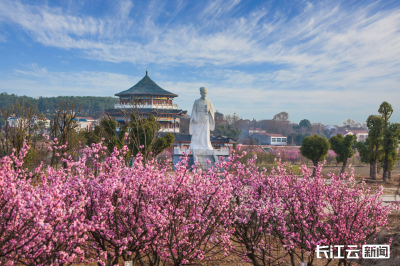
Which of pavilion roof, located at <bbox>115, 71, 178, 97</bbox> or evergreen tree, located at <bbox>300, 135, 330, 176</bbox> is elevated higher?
pavilion roof, located at <bbox>115, 71, 178, 97</bbox>

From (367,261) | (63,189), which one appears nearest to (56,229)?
(63,189)

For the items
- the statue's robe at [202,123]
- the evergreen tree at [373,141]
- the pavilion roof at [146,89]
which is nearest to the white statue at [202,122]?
the statue's robe at [202,123]

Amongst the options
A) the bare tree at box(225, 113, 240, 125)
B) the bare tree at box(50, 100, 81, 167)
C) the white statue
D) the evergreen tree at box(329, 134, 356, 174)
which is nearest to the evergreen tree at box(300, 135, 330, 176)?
the evergreen tree at box(329, 134, 356, 174)

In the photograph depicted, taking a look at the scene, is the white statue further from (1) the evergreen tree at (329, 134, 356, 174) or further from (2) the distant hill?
(2) the distant hill

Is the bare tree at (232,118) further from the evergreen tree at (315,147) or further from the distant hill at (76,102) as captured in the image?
the evergreen tree at (315,147)

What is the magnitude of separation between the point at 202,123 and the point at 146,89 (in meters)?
28.1

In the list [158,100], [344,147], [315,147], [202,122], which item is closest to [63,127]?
[202,122]

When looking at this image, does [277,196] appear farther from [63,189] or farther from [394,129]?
[394,129]

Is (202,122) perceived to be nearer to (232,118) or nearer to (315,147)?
(315,147)

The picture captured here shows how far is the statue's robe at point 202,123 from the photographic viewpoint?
15820mm

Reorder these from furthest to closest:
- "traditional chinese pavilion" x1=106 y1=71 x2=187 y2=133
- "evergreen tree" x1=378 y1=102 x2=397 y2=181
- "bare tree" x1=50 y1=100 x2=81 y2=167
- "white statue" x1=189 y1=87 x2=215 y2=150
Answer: "traditional chinese pavilion" x1=106 y1=71 x2=187 y2=133 → "evergreen tree" x1=378 y1=102 x2=397 y2=181 → "white statue" x1=189 y1=87 x2=215 y2=150 → "bare tree" x1=50 y1=100 x2=81 y2=167

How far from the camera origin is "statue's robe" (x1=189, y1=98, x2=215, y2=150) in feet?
51.9

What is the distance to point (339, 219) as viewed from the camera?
5.05 meters

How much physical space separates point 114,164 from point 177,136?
30.5 metres
